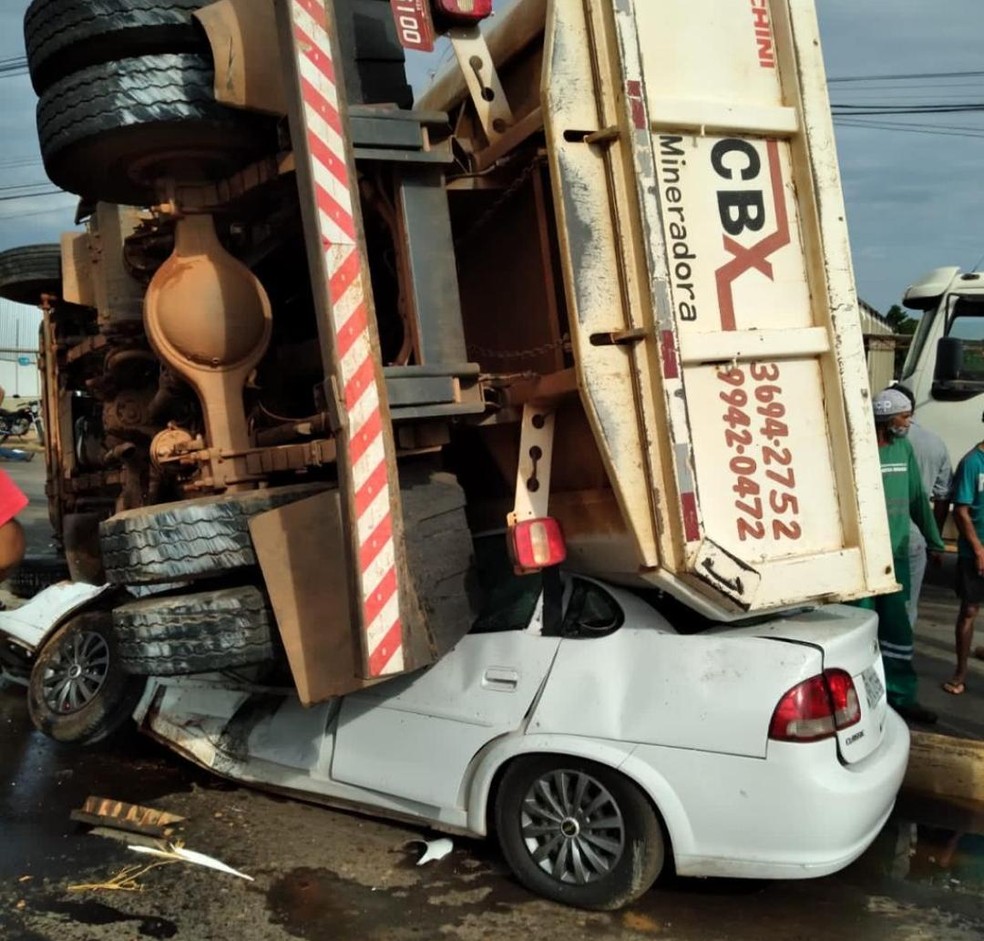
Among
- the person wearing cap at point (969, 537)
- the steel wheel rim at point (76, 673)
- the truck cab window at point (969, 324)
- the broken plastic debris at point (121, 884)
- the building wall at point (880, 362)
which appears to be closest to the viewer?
the broken plastic debris at point (121, 884)

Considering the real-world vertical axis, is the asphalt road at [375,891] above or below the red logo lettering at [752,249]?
below

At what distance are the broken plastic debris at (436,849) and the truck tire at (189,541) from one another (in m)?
1.38

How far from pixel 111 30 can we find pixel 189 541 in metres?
2.16

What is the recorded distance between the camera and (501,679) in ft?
13.0

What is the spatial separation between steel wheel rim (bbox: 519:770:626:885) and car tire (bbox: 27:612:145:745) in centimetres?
256

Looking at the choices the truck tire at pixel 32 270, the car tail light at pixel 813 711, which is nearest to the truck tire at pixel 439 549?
the car tail light at pixel 813 711

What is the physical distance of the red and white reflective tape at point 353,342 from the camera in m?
3.67

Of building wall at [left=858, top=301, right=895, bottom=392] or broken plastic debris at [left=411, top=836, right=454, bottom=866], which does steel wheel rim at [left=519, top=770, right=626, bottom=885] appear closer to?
broken plastic debris at [left=411, top=836, right=454, bottom=866]

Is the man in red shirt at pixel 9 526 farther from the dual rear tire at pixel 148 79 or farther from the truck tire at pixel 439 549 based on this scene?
the dual rear tire at pixel 148 79

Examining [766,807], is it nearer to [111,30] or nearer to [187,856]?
[187,856]

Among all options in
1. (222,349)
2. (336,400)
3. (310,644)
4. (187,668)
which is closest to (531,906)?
(310,644)

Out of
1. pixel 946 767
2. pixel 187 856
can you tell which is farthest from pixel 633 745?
pixel 946 767

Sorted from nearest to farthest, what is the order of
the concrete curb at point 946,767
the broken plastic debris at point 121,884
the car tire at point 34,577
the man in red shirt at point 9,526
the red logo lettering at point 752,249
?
1. the man in red shirt at point 9,526
2. the red logo lettering at point 752,249
3. the broken plastic debris at point 121,884
4. the concrete curb at point 946,767
5. the car tire at point 34,577

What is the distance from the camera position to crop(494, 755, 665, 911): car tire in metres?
3.63
